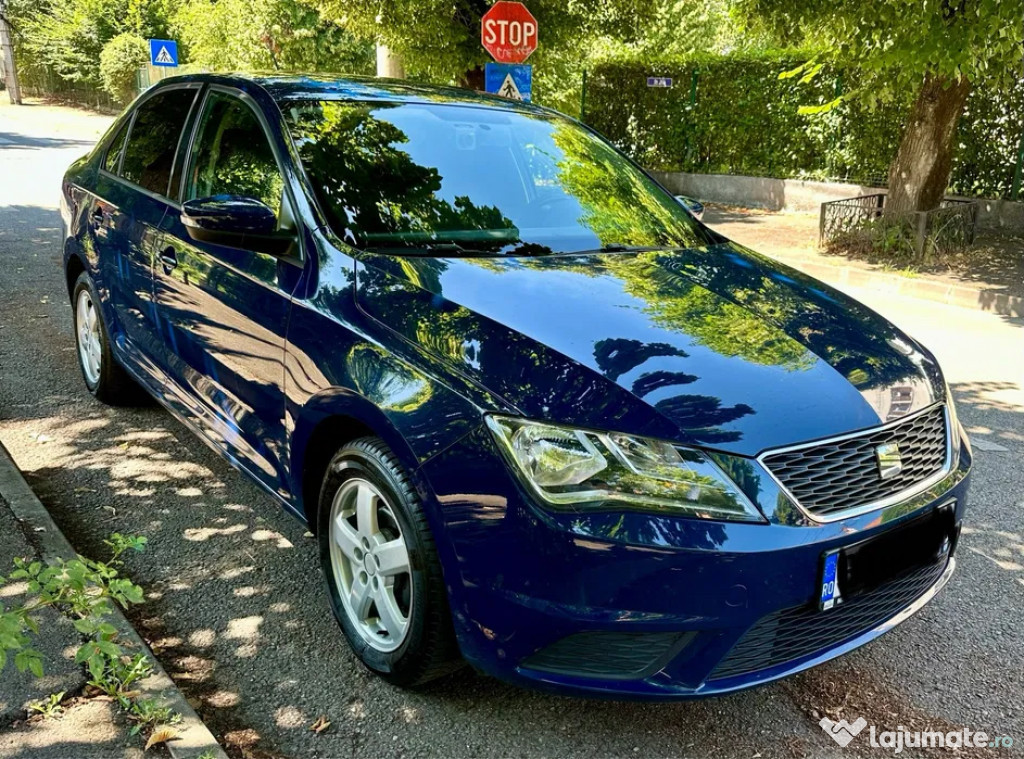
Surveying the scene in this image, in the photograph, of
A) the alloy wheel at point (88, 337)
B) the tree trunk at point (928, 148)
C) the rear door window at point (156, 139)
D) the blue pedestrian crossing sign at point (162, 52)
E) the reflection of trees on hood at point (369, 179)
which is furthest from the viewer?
the blue pedestrian crossing sign at point (162, 52)

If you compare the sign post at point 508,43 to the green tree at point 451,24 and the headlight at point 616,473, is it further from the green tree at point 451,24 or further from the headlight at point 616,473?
the headlight at point 616,473

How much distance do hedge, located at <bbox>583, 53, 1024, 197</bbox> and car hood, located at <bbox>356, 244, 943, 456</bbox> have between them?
35.4ft

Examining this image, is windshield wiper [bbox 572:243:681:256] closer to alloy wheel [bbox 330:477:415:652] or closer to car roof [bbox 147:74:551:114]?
car roof [bbox 147:74:551:114]

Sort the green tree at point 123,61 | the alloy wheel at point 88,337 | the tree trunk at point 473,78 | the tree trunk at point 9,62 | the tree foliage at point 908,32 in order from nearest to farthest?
the alloy wheel at point 88,337, the tree foliage at point 908,32, the tree trunk at point 473,78, the green tree at point 123,61, the tree trunk at point 9,62

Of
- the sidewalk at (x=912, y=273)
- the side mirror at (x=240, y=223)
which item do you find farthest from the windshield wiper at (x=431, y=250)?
the sidewalk at (x=912, y=273)

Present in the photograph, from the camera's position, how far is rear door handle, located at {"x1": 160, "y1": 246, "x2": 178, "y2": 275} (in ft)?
12.0

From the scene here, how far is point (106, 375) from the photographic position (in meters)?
4.86

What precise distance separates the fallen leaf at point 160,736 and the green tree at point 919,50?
8169 millimetres

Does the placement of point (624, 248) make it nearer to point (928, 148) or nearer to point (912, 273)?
point (912, 273)

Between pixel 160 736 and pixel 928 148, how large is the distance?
34.8ft

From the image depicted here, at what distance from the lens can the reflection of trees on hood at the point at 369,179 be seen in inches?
120

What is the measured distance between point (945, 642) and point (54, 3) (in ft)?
144

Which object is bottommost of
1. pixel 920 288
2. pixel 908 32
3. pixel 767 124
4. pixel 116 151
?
pixel 920 288

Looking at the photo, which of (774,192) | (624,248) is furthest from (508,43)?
(624,248)
